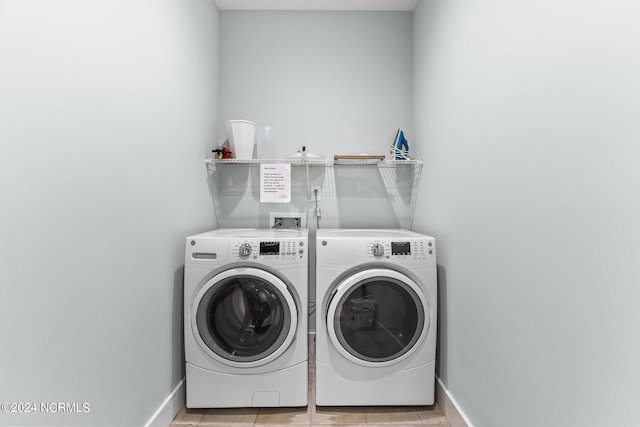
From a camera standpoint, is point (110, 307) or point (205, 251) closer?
point (110, 307)

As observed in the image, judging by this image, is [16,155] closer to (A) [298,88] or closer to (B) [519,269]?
(B) [519,269]

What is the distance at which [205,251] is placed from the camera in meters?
1.52

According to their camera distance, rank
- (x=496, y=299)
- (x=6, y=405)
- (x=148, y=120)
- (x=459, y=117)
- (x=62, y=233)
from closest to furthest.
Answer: (x=6, y=405) < (x=62, y=233) < (x=496, y=299) < (x=148, y=120) < (x=459, y=117)

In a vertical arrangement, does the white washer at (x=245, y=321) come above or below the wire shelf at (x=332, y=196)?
below

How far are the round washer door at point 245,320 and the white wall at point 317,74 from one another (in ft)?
3.55

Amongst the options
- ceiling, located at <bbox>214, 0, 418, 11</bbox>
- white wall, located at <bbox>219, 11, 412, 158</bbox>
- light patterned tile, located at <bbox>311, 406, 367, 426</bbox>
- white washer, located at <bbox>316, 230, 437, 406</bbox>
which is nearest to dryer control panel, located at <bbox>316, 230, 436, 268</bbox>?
white washer, located at <bbox>316, 230, 437, 406</bbox>

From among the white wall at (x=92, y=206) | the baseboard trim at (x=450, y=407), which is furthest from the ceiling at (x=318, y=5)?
the baseboard trim at (x=450, y=407)

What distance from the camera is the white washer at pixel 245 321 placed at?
1518mm

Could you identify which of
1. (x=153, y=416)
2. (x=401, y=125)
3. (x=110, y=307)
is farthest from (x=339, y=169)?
(x=153, y=416)

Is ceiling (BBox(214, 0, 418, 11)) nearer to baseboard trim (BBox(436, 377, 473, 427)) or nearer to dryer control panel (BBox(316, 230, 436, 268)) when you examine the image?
dryer control panel (BBox(316, 230, 436, 268))

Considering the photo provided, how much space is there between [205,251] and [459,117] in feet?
4.66

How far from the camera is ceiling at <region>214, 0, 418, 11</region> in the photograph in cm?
211

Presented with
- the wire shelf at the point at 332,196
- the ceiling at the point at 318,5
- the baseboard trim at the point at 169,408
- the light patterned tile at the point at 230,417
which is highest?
the ceiling at the point at 318,5

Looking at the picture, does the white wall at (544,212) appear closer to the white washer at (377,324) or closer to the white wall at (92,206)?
the white washer at (377,324)
